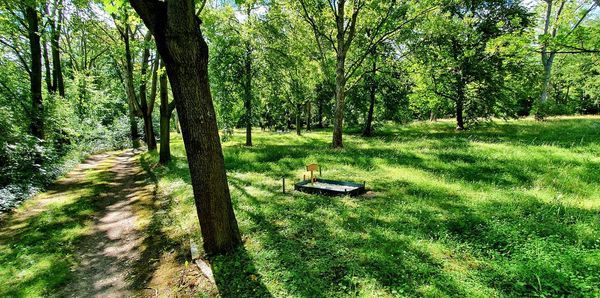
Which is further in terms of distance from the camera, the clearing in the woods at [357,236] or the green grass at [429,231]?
the clearing in the woods at [357,236]

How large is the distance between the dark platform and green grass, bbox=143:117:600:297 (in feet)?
1.29

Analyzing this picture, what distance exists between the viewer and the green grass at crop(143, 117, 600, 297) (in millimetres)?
4164

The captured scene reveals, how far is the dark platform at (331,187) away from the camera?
834 cm

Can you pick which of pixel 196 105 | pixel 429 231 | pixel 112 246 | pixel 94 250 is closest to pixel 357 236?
pixel 429 231

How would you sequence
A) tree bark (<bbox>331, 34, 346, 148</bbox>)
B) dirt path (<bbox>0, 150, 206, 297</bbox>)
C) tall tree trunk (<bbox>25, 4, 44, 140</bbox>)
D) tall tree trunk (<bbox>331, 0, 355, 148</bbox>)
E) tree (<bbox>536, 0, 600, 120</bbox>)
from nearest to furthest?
dirt path (<bbox>0, 150, 206, 297</bbox>), tree (<bbox>536, 0, 600, 120</bbox>), tall tree trunk (<bbox>25, 4, 44, 140</bbox>), tall tree trunk (<bbox>331, 0, 355, 148</bbox>), tree bark (<bbox>331, 34, 346, 148</bbox>)

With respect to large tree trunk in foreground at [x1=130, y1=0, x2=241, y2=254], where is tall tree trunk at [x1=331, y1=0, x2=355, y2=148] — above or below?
above

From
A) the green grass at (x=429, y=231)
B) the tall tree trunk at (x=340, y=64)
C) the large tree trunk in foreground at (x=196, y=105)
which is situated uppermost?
the tall tree trunk at (x=340, y=64)

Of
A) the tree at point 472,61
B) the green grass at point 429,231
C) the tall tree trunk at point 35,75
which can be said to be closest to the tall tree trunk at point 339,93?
the green grass at point 429,231

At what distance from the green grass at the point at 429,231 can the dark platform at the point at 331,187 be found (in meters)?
0.39

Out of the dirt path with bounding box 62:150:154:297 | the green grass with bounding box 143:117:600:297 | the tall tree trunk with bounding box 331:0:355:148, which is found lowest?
the dirt path with bounding box 62:150:154:297

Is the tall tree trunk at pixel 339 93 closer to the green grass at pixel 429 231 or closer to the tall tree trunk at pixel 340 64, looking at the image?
the tall tree trunk at pixel 340 64

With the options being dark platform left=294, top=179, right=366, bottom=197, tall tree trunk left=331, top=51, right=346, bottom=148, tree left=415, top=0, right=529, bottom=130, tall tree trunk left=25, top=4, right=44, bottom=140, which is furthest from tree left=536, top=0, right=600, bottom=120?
tall tree trunk left=25, top=4, right=44, bottom=140

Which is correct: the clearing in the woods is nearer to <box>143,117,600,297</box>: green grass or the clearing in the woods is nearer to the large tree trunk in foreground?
<box>143,117,600,297</box>: green grass

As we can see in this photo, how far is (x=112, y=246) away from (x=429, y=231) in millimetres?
7171
